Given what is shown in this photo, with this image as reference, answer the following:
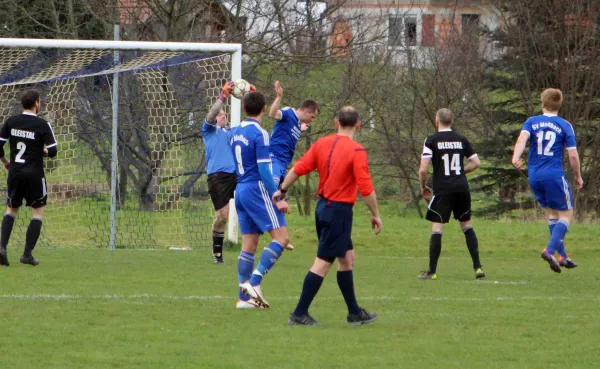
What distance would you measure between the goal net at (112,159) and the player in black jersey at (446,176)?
431 centimetres

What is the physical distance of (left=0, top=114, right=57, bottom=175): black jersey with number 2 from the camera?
1158 centimetres

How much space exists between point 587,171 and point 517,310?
14.7 meters

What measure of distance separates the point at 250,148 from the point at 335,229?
1.44 metres

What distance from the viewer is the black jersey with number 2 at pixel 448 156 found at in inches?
440

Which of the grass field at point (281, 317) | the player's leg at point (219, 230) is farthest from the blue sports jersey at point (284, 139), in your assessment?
the player's leg at point (219, 230)

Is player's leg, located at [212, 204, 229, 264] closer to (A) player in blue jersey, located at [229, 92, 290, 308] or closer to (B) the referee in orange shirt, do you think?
(A) player in blue jersey, located at [229, 92, 290, 308]

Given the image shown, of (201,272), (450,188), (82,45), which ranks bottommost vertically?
(201,272)

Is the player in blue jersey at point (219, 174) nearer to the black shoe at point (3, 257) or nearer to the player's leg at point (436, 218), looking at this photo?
the black shoe at point (3, 257)

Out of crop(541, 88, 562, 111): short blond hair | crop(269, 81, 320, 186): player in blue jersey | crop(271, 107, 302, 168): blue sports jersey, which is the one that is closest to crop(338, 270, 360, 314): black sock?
crop(269, 81, 320, 186): player in blue jersey

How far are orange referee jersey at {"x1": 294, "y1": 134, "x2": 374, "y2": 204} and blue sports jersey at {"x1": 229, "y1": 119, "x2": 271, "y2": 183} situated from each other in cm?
98

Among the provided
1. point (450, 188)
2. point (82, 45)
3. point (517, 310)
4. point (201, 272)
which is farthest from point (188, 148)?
point (517, 310)

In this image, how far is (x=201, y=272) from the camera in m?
11.7

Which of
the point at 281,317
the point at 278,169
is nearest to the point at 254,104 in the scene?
the point at 281,317

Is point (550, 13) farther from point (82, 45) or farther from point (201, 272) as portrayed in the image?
point (201, 272)
